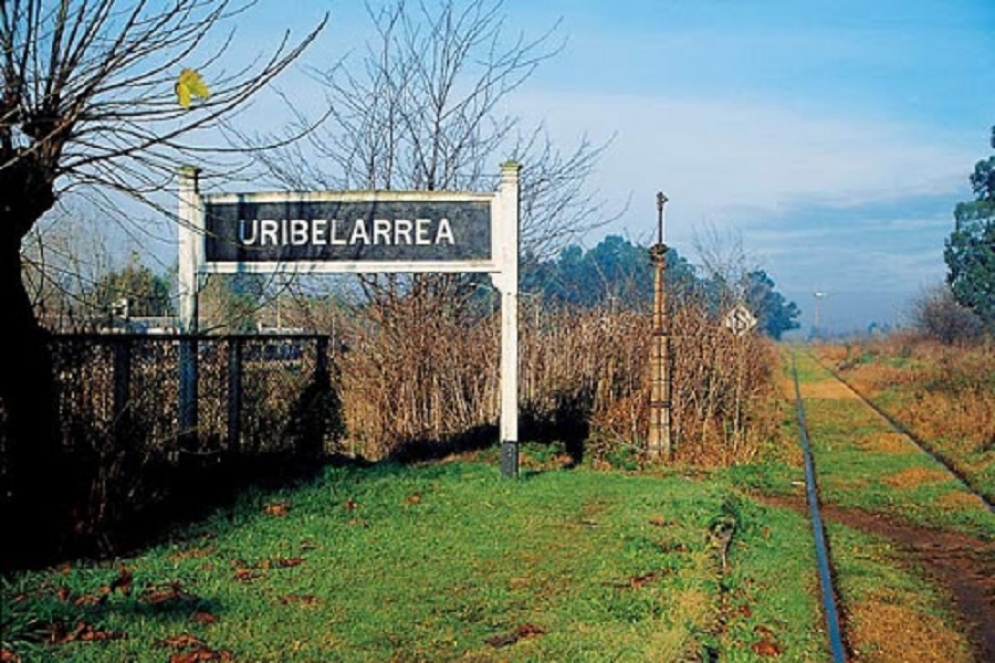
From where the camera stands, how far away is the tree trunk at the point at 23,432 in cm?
830

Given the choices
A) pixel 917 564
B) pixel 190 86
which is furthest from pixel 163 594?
pixel 917 564

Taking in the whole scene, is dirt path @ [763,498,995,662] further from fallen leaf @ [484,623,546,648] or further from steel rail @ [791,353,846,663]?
fallen leaf @ [484,623,546,648]

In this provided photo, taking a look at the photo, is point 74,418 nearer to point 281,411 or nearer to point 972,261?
point 281,411

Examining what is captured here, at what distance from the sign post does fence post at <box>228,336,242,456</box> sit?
81cm

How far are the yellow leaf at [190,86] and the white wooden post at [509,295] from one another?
709 centimetres

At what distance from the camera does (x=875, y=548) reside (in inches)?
485

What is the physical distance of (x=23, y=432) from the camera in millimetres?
8500

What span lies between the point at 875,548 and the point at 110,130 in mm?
8337

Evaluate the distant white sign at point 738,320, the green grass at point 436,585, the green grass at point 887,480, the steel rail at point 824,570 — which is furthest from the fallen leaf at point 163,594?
the distant white sign at point 738,320

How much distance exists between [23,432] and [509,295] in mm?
6492

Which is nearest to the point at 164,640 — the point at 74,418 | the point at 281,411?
the point at 74,418

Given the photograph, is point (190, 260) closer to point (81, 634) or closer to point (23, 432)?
point (23, 432)

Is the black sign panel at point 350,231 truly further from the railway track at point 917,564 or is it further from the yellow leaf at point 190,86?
the yellow leaf at point 190,86

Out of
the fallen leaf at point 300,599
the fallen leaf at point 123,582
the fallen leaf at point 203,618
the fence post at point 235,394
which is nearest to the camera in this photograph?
the fallen leaf at point 203,618
